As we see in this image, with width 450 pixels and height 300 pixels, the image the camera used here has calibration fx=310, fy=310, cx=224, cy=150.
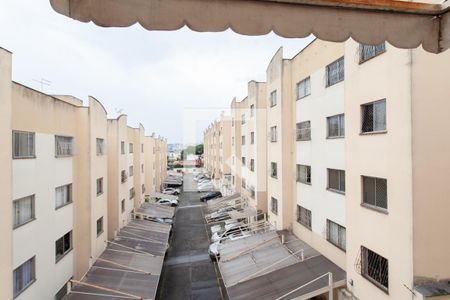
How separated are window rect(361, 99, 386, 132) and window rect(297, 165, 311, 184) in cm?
649

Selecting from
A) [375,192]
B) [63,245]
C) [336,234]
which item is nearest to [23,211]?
[63,245]

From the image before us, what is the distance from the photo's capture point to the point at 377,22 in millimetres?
3262

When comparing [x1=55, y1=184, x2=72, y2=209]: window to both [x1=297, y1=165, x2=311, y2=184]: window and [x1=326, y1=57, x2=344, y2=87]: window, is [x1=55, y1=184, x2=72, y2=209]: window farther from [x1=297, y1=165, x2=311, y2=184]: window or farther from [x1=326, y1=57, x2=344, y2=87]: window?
[x1=326, y1=57, x2=344, y2=87]: window

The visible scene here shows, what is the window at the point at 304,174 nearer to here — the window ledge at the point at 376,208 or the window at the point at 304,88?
the window at the point at 304,88

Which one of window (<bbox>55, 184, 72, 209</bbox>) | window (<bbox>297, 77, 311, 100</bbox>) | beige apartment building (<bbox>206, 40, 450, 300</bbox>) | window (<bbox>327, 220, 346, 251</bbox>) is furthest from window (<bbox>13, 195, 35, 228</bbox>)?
window (<bbox>297, 77, 311, 100</bbox>)

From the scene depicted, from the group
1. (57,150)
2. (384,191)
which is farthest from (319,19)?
(57,150)

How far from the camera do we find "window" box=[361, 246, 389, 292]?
877cm

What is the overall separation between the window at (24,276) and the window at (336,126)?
1291cm

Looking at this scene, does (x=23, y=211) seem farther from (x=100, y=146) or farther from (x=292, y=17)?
(x=292, y=17)

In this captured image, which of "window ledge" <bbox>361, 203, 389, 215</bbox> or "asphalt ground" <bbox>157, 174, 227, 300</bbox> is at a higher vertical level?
"window ledge" <bbox>361, 203, 389, 215</bbox>

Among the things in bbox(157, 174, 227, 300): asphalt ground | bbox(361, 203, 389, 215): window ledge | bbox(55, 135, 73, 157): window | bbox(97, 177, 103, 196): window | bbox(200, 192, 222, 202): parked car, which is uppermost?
bbox(55, 135, 73, 157): window

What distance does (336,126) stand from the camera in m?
13.2

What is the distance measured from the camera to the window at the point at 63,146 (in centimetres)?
1399

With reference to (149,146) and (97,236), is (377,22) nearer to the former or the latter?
(97,236)
